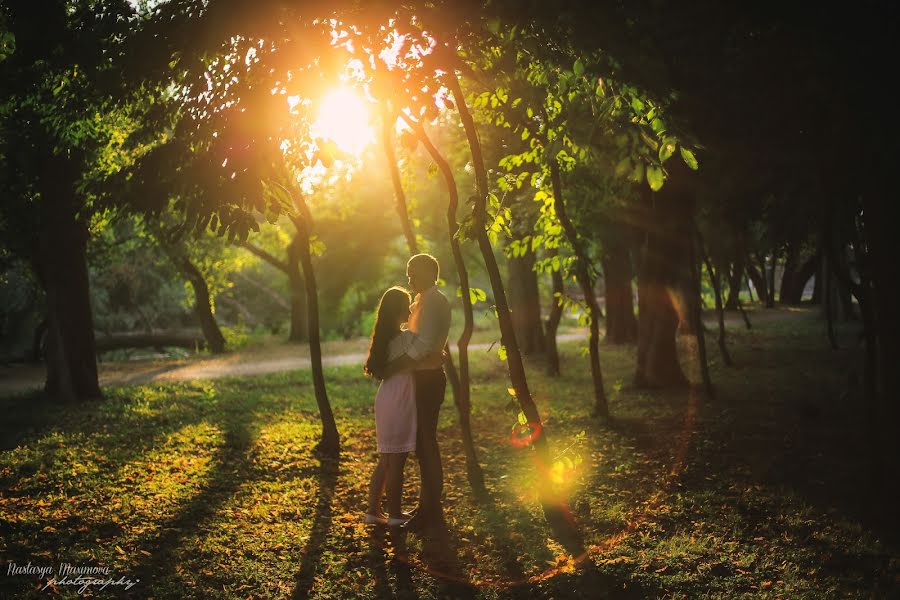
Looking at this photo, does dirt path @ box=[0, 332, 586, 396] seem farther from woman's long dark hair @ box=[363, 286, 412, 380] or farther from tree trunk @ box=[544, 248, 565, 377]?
woman's long dark hair @ box=[363, 286, 412, 380]

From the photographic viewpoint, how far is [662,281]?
1242cm

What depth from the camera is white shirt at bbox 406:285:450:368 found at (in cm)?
576

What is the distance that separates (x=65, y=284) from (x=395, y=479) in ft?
32.1

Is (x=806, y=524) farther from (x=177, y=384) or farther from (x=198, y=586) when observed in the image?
(x=177, y=384)

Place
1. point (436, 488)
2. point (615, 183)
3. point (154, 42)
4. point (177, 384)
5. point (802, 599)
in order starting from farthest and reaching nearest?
point (177, 384) → point (615, 183) → point (436, 488) → point (154, 42) → point (802, 599)

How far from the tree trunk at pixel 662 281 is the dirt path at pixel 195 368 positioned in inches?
409

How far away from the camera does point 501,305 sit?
21.5 ft

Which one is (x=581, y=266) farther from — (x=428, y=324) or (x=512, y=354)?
(x=428, y=324)

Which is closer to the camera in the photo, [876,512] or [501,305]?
[876,512]

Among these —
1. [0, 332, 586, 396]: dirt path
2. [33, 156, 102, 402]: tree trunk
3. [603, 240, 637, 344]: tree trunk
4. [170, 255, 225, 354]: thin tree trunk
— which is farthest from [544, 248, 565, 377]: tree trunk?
[170, 255, 225, 354]: thin tree trunk

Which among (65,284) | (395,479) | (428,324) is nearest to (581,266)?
(428,324)

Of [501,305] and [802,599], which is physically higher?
[501,305]

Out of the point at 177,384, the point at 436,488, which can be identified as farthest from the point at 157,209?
the point at 177,384

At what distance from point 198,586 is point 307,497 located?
240cm
